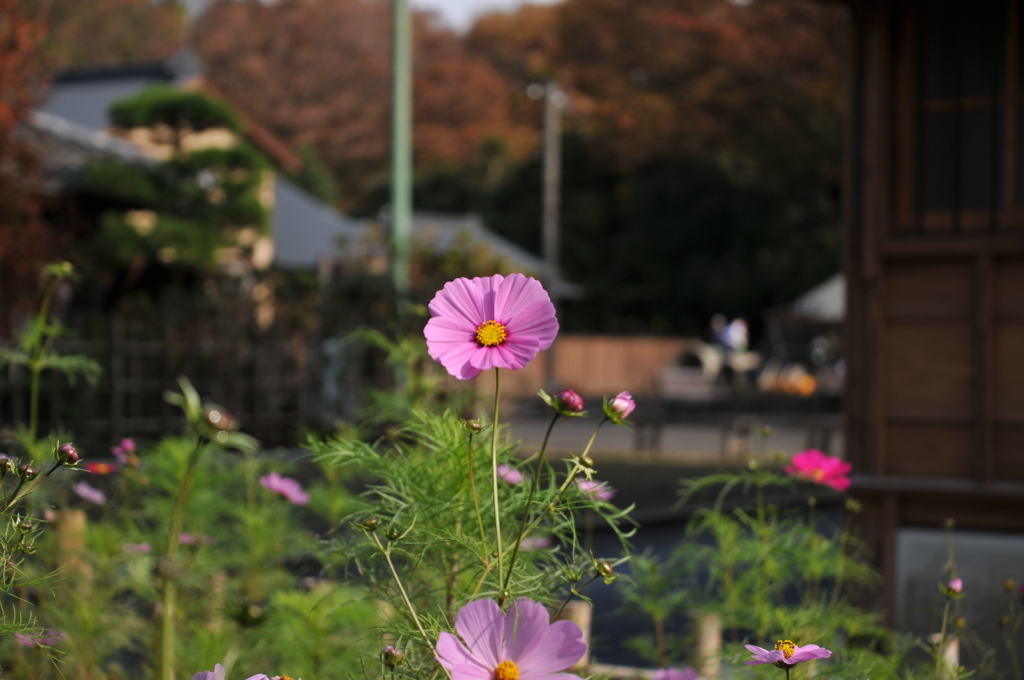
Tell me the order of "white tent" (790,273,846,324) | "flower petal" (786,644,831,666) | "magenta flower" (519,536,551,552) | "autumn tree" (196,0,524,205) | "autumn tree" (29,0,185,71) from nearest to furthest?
"flower petal" (786,644,831,666)
"magenta flower" (519,536,551,552)
"white tent" (790,273,846,324)
"autumn tree" (196,0,524,205)
"autumn tree" (29,0,185,71)

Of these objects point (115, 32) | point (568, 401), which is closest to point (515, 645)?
point (568, 401)

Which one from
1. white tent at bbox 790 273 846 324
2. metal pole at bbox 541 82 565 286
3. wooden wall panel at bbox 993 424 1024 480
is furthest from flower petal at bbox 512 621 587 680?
metal pole at bbox 541 82 565 286

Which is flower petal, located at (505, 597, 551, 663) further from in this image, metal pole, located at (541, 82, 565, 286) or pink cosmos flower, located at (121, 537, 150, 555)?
metal pole, located at (541, 82, 565, 286)

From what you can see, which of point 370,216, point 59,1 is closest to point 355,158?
point 370,216

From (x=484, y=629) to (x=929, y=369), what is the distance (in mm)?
5362

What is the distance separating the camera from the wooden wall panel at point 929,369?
252 inches

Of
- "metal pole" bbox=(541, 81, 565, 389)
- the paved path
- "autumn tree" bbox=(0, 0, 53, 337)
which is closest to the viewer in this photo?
"autumn tree" bbox=(0, 0, 53, 337)

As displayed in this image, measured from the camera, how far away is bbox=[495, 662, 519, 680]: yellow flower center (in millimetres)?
1465

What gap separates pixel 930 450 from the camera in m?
6.45

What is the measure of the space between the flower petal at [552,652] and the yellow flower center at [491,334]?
36cm

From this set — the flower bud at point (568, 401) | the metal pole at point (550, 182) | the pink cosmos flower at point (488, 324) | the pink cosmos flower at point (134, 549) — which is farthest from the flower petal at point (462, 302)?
the metal pole at point (550, 182)

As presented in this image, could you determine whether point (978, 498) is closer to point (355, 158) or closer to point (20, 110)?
point (20, 110)

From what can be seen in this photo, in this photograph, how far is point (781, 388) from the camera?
26656mm

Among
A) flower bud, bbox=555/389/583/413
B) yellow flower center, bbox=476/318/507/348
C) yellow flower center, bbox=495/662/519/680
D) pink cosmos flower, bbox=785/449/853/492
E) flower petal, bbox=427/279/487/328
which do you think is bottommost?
pink cosmos flower, bbox=785/449/853/492
